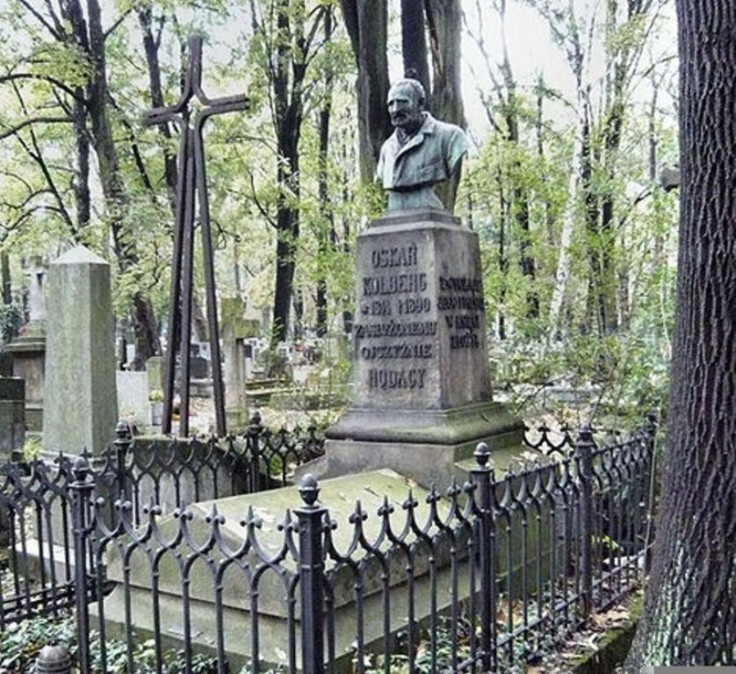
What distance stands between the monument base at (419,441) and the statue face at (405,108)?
2.11 metres

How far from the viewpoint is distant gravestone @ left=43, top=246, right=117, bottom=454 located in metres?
6.88

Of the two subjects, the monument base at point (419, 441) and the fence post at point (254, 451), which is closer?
the monument base at point (419, 441)

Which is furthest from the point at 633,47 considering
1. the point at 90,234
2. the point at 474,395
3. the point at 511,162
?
the point at 474,395

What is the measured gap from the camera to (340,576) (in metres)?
3.73

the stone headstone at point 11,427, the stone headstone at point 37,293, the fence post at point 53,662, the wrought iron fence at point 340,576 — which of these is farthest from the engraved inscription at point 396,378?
the stone headstone at point 37,293

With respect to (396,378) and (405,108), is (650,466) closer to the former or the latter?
(396,378)

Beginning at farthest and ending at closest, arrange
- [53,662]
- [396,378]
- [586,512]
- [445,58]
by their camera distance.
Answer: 1. [445,58]
2. [396,378]
3. [586,512]
4. [53,662]

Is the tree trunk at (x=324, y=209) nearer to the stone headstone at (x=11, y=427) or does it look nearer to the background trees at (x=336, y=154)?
the background trees at (x=336, y=154)

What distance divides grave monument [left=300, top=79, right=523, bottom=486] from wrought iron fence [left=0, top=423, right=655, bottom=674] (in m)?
0.61

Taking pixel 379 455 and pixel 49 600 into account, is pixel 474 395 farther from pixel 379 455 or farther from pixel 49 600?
pixel 49 600

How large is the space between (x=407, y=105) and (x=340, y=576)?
354cm

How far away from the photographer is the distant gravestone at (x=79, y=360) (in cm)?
688

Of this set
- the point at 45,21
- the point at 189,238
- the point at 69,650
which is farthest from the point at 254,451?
the point at 45,21

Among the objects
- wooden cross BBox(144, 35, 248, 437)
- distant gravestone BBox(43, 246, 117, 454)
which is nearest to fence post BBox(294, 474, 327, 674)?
wooden cross BBox(144, 35, 248, 437)
